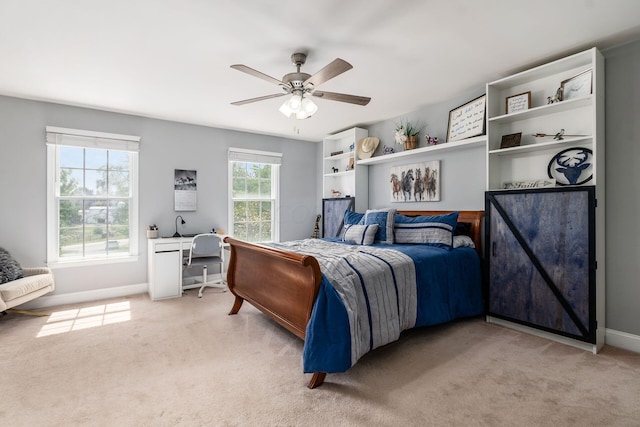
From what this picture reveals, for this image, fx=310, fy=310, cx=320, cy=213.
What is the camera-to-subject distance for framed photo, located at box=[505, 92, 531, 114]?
9.98 feet

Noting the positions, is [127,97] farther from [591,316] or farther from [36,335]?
[591,316]

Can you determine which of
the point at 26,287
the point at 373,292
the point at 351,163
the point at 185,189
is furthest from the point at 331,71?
the point at 26,287

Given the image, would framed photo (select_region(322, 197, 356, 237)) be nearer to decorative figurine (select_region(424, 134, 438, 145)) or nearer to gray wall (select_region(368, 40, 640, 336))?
decorative figurine (select_region(424, 134, 438, 145))

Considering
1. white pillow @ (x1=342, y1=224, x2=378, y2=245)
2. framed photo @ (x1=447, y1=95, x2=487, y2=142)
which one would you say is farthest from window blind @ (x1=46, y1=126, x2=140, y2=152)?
framed photo @ (x1=447, y1=95, x2=487, y2=142)

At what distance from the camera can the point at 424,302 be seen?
2771 millimetres

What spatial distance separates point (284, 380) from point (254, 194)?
373 cm

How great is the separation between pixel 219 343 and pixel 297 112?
2138mm

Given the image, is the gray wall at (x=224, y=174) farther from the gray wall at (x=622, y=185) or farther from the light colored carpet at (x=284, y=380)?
the light colored carpet at (x=284, y=380)

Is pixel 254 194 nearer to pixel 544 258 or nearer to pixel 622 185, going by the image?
pixel 544 258

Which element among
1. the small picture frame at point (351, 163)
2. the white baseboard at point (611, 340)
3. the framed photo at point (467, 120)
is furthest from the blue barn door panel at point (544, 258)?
the small picture frame at point (351, 163)

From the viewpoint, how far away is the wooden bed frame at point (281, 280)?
2200mm

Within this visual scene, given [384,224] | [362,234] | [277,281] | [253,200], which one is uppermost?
[253,200]

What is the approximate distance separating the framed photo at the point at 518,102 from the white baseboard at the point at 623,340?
2.14 metres

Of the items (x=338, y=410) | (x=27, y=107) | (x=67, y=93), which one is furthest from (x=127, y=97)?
(x=338, y=410)
